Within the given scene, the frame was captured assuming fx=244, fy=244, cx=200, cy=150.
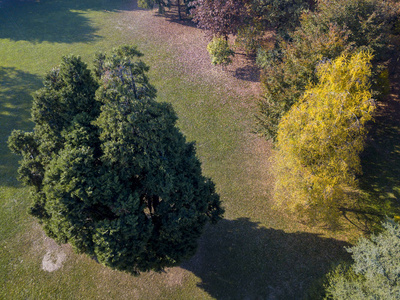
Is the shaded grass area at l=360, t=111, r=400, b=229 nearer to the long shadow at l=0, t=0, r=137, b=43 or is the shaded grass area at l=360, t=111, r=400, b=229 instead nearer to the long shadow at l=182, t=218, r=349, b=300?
the long shadow at l=182, t=218, r=349, b=300

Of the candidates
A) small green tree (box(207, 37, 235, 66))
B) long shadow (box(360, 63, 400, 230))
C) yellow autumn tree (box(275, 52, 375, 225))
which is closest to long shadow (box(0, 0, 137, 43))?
small green tree (box(207, 37, 235, 66))

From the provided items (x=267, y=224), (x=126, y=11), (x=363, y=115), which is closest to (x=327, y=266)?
(x=267, y=224)

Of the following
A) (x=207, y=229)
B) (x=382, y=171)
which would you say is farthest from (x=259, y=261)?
(x=382, y=171)

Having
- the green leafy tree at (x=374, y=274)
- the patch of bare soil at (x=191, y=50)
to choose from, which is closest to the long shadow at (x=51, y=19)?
the patch of bare soil at (x=191, y=50)

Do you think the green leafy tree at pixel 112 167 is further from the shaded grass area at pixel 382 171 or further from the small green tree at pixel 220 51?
the small green tree at pixel 220 51

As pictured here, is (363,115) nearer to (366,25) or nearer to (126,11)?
(366,25)

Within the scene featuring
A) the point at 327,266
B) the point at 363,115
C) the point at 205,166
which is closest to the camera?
the point at 363,115
